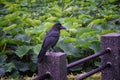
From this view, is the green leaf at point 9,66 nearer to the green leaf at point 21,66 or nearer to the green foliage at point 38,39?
the green foliage at point 38,39

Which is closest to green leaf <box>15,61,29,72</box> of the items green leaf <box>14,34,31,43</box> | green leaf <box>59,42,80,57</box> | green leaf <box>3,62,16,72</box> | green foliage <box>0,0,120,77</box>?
green foliage <box>0,0,120,77</box>

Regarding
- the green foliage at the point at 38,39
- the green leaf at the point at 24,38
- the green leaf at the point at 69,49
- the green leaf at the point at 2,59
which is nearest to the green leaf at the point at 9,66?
the green foliage at the point at 38,39

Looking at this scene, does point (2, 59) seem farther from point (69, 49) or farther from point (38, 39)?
point (69, 49)

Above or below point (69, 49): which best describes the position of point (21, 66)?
below

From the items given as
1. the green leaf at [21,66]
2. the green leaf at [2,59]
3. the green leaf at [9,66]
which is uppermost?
the green leaf at [2,59]

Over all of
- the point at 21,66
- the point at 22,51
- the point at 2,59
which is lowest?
the point at 21,66

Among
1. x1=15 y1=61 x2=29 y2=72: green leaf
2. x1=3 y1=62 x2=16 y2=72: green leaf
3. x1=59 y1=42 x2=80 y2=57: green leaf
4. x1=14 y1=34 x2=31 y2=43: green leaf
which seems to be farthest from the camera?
x1=14 y1=34 x2=31 y2=43: green leaf

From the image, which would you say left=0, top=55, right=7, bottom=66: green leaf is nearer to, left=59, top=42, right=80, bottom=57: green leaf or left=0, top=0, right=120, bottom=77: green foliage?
left=0, top=0, right=120, bottom=77: green foliage

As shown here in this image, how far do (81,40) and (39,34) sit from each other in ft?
2.86

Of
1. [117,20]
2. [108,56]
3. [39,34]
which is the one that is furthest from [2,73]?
[117,20]

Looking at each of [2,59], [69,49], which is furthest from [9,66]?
[69,49]

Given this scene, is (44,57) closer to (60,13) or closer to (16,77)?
(16,77)

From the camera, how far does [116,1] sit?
31.6ft

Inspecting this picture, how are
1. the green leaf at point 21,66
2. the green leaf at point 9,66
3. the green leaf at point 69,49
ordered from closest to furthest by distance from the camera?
1. the green leaf at point 9,66
2. the green leaf at point 21,66
3. the green leaf at point 69,49
